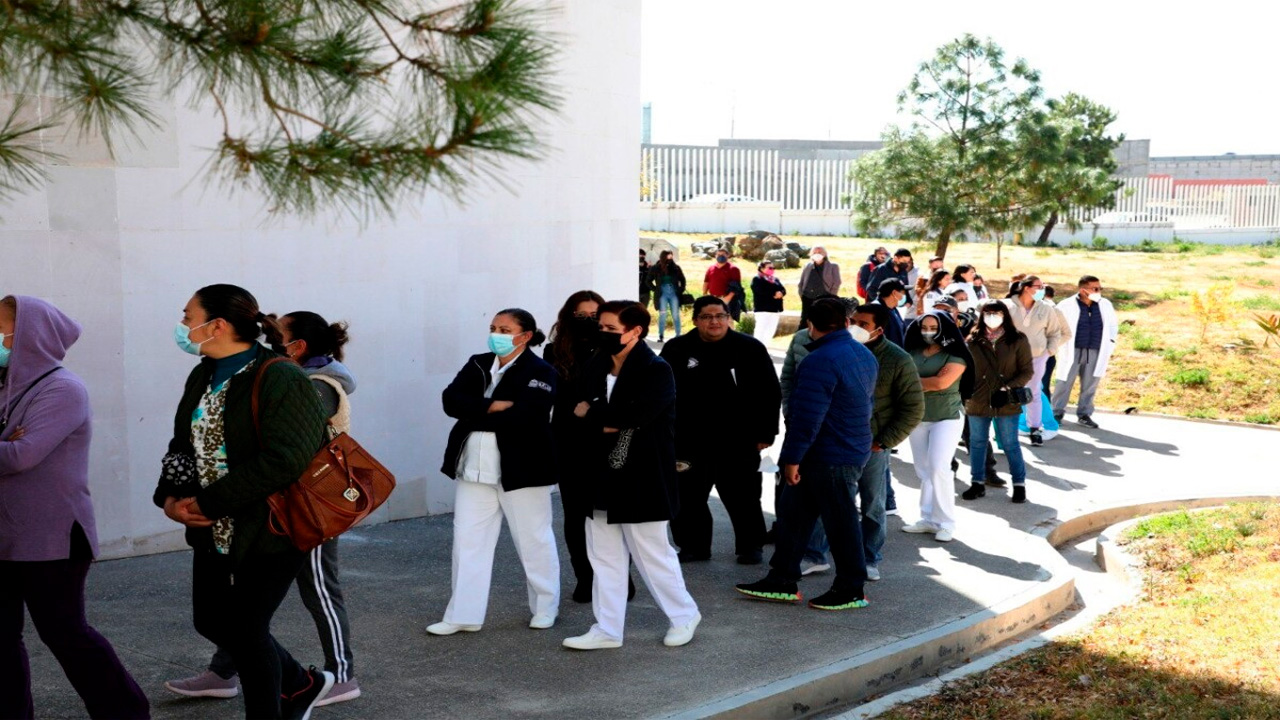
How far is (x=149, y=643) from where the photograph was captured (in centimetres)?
689

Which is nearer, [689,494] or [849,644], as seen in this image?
[849,644]

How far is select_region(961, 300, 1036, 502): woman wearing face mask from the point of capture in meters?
11.1

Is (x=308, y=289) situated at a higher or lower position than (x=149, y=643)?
higher

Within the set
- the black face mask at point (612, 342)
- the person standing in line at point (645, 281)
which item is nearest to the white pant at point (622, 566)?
the black face mask at point (612, 342)

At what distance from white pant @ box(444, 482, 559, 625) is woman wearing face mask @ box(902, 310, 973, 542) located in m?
3.53

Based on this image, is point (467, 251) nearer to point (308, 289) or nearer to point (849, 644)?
point (308, 289)

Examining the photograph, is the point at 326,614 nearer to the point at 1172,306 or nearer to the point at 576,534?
the point at 576,534

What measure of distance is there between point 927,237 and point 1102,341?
19.8 m

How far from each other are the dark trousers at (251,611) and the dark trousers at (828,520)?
11.4 ft

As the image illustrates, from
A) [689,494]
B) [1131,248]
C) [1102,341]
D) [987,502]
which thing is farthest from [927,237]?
[689,494]

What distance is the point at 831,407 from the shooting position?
7539mm

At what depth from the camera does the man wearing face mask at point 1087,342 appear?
14.8 m

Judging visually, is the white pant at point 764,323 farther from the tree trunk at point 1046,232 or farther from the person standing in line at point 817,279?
the tree trunk at point 1046,232

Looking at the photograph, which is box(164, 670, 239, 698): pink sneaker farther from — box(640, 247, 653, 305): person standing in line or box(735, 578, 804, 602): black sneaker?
box(640, 247, 653, 305): person standing in line
